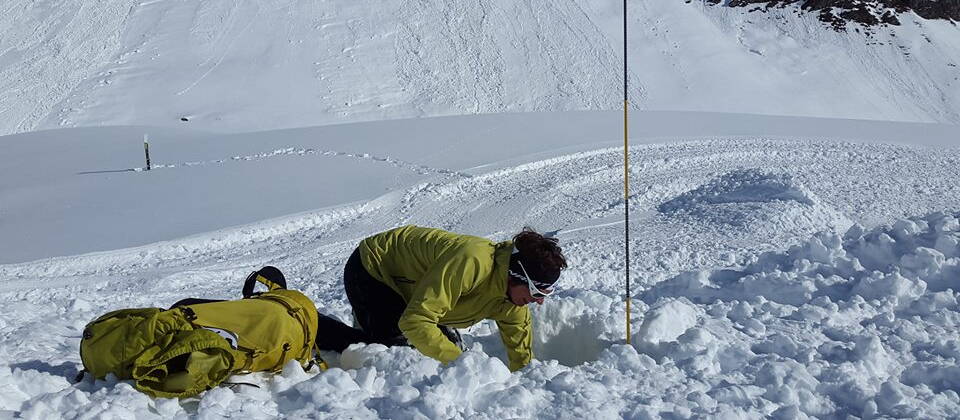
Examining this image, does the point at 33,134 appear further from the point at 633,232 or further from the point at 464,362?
the point at 464,362

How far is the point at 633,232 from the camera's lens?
27.2ft

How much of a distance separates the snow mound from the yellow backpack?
18.0 feet

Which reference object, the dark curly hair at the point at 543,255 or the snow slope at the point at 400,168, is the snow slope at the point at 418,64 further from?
the dark curly hair at the point at 543,255

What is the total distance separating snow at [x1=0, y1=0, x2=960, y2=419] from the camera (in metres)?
3.87

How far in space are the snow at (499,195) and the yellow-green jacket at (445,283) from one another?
0.20 meters

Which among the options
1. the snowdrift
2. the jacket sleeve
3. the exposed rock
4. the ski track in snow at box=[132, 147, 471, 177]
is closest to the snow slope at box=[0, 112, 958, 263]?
the ski track in snow at box=[132, 147, 471, 177]

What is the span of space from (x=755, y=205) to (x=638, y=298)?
316cm

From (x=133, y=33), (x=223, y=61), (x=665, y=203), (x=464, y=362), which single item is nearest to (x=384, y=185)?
(x=665, y=203)

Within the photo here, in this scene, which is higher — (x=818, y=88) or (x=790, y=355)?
(x=790, y=355)

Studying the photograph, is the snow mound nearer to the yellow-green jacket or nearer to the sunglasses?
the yellow-green jacket

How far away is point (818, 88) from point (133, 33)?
1907 centimetres

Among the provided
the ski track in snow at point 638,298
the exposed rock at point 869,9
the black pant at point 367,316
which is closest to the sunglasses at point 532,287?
the ski track in snow at point 638,298

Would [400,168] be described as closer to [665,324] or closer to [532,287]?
[665,324]

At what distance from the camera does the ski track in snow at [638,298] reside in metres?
3.62
